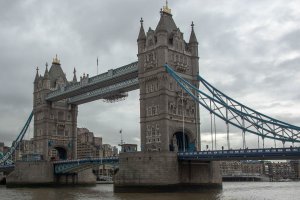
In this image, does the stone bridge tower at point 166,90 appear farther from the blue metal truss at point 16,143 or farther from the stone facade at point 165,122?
the blue metal truss at point 16,143

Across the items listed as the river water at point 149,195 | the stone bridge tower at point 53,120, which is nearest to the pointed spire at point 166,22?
the river water at point 149,195

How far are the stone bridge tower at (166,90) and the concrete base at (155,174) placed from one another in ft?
12.5

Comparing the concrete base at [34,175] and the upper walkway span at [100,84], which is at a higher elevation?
the upper walkway span at [100,84]

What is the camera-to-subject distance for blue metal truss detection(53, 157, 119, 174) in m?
73.3

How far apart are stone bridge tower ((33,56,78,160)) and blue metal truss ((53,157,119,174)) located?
5870mm

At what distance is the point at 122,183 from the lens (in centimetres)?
6212

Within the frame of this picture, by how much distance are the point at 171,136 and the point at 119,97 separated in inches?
672

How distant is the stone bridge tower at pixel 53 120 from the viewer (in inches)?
3767

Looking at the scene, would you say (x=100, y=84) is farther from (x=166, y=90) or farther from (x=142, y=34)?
(x=166, y=90)

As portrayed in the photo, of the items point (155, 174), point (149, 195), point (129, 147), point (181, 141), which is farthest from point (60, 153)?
point (149, 195)

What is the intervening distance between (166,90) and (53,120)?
38.0 m

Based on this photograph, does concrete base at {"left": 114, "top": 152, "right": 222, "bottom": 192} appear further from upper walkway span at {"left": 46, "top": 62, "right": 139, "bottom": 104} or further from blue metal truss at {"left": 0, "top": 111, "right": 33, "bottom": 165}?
blue metal truss at {"left": 0, "top": 111, "right": 33, "bottom": 165}

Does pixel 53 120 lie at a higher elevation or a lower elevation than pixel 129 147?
higher

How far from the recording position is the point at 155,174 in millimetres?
59812
